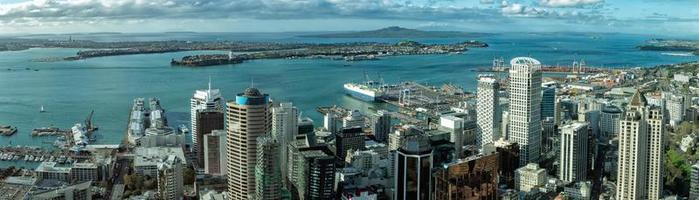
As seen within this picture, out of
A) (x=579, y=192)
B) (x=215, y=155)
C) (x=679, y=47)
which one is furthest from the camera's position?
(x=679, y=47)

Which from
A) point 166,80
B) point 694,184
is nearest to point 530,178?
point 694,184

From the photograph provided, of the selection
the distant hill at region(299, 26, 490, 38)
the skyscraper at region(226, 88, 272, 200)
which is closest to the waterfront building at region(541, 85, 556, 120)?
the skyscraper at region(226, 88, 272, 200)

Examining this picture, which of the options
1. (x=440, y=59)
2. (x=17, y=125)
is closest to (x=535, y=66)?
(x=17, y=125)

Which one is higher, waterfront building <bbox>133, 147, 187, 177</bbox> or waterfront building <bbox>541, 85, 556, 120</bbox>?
waterfront building <bbox>541, 85, 556, 120</bbox>

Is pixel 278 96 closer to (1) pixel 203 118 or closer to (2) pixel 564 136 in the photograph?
(1) pixel 203 118

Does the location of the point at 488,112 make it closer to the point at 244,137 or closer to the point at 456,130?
the point at 456,130

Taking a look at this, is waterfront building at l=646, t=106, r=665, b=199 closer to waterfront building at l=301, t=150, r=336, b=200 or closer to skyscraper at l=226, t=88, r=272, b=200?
waterfront building at l=301, t=150, r=336, b=200
